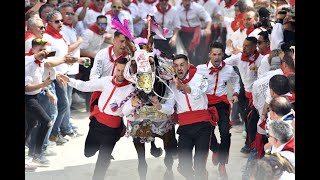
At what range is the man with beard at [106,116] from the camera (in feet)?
19.2

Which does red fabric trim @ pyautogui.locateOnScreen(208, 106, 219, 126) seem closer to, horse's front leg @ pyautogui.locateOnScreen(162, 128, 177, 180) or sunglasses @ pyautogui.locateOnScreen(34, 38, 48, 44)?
horse's front leg @ pyautogui.locateOnScreen(162, 128, 177, 180)

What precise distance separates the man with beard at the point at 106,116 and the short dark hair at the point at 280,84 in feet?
4.08

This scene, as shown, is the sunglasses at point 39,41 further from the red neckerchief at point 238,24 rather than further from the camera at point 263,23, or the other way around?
the red neckerchief at point 238,24

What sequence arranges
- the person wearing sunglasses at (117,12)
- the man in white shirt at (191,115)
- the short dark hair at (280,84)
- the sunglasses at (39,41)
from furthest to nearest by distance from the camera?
the person wearing sunglasses at (117,12) → the sunglasses at (39,41) → the man in white shirt at (191,115) → the short dark hair at (280,84)

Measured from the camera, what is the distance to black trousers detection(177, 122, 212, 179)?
19.6 ft

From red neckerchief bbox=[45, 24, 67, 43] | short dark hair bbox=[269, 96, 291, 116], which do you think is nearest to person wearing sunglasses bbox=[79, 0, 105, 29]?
red neckerchief bbox=[45, 24, 67, 43]

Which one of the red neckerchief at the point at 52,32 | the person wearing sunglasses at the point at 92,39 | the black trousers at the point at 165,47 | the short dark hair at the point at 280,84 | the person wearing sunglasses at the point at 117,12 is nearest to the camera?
the short dark hair at the point at 280,84

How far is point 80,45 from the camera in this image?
8711mm

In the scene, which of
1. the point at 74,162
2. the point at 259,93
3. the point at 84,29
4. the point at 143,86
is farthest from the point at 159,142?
the point at 84,29

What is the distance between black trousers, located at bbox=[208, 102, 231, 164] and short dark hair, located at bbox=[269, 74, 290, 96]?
102 centimetres

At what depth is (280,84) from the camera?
18.0 ft

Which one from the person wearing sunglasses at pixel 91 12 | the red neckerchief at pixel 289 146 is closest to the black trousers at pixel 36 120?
the red neckerchief at pixel 289 146

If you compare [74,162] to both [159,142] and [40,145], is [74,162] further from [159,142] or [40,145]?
[159,142]

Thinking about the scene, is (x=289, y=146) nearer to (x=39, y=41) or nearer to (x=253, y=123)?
(x=253, y=123)
